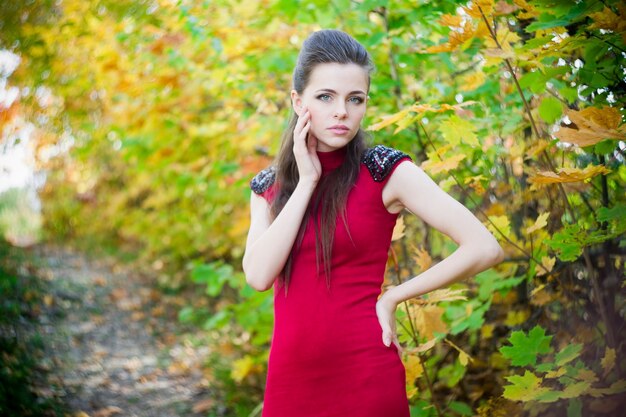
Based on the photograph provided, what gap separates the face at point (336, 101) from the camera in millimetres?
1661

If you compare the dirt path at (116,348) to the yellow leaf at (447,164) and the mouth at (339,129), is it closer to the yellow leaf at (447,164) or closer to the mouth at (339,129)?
the yellow leaf at (447,164)

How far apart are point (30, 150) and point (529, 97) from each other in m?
6.37

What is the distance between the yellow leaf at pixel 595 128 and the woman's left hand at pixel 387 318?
63cm

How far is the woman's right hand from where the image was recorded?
5.50ft

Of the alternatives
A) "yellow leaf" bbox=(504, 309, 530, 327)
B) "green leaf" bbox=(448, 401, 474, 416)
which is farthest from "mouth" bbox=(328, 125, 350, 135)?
"yellow leaf" bbox=(504, 309, 530, 327)

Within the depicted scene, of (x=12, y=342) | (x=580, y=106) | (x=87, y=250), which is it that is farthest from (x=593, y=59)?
(x=87, y=250)

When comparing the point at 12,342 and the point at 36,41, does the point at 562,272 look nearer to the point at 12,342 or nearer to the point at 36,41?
the point at 12,342

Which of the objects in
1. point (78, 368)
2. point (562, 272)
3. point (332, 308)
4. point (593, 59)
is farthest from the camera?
point (78, 368)

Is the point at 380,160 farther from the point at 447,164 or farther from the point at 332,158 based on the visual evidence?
the point at 447,164

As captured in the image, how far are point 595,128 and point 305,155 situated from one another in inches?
29.6

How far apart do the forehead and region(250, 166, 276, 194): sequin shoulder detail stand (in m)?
0.33

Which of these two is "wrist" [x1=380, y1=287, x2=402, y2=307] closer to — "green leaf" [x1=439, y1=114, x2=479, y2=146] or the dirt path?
"green leaf" [x1=439, y1=114, x2=479, y2=146]

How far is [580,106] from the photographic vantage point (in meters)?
2.29

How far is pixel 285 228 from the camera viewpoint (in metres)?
1.63
